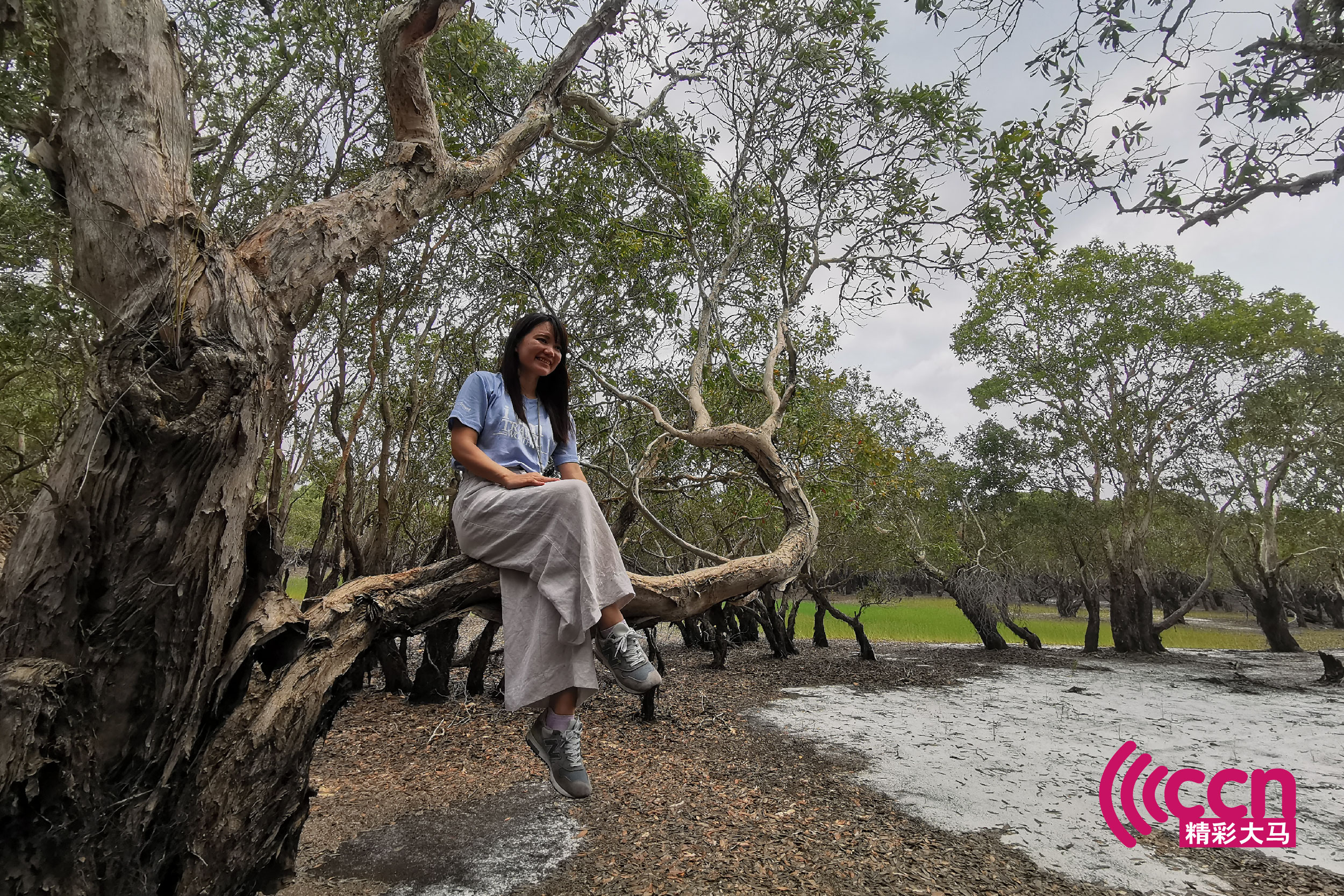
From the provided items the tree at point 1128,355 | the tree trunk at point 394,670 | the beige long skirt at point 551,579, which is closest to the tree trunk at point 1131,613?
the tree at point 1128,355

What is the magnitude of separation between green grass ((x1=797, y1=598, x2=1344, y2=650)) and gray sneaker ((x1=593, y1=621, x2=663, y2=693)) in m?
17.3

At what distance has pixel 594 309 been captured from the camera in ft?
29.0

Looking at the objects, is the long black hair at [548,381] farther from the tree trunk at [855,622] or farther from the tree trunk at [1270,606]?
the tree trunk at [1270,606]

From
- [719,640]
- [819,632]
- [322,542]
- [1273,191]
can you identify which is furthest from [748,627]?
[1273,191]

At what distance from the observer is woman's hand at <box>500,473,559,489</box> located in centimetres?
262

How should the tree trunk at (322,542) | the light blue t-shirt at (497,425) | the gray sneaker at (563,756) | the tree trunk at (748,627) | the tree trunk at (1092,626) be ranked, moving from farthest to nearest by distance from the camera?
1. the tree trunk at (748,627)
2. the tree trunk at (1092,626)
3. the tree trunk at (322,542)
4. the light blue t-shirt at (497,425)
5. the gray sneaker at (563,756)

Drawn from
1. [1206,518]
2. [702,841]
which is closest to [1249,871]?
[702,841]

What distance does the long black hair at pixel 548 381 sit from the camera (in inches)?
120

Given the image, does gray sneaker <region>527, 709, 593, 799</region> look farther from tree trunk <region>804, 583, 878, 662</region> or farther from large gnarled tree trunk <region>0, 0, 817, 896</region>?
tree trunk <region>804, 583, 878, 662</region>

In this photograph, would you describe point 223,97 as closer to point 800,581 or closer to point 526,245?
point 526,245

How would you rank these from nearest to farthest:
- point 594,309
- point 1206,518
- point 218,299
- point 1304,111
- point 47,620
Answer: point 47,620 < point 218,299 < point 1304,111 < point 594,309 < point 1206,518

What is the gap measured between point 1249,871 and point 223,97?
1024 centimetres

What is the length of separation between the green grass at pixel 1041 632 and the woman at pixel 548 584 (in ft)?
56.7
